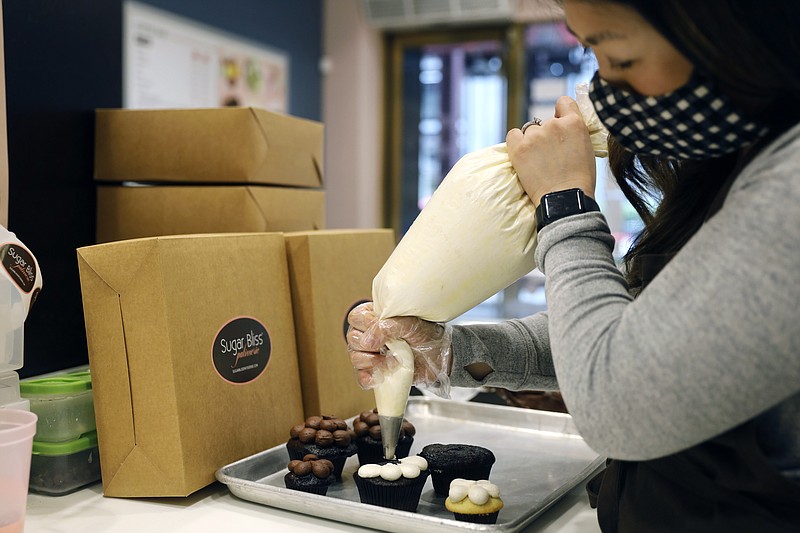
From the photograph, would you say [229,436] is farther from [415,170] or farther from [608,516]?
[415,170]

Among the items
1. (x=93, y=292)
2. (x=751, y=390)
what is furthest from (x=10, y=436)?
(x=751, y=390)

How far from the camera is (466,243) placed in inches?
36.3

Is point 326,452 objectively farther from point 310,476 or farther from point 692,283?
point 692,283

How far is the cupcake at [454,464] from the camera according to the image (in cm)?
108

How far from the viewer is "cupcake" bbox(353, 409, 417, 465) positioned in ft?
3.85

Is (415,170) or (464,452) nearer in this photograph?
(464,452)

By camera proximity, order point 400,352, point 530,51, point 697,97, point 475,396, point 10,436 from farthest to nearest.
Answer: point 530,51, point 475,396, point 400,352, point 10,436, point 697,97

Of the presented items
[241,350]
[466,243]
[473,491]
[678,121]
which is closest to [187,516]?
[241,350]

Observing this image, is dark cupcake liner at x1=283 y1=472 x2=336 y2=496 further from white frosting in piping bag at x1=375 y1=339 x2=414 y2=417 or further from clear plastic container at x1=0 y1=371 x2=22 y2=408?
clear plastic container at x1=0 y1=371 x2=22 y2=408

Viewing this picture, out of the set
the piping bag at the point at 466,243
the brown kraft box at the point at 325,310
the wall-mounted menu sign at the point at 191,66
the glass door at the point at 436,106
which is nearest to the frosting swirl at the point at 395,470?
the piping bag at the point at 466,243

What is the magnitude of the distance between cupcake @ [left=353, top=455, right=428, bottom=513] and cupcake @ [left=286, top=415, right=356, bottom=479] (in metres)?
0.11

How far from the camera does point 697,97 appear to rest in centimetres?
71

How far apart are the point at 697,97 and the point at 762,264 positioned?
0.19m

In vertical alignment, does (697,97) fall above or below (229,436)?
above
